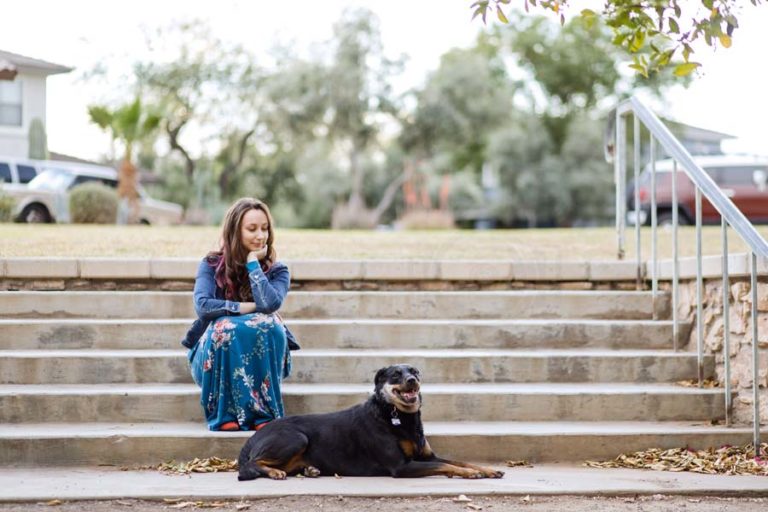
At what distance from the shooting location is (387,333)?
20.2 feet

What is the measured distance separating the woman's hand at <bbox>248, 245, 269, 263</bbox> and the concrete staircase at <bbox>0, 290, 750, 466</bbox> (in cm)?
70

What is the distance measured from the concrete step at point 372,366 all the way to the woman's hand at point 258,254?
684 mm

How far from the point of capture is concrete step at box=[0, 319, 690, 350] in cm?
600

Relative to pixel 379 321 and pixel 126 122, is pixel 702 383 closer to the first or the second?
pixel 379 321

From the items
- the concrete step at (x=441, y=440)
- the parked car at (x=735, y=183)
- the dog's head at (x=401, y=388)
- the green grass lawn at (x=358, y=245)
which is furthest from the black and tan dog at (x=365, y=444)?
the parked car at (x=735, y=183)

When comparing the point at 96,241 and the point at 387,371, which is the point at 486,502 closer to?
the point at 387,371

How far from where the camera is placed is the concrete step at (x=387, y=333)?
19.7 feet

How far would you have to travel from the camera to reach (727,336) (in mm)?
5363

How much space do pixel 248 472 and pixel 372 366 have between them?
4.60 feet

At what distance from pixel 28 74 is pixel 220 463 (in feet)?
62.2

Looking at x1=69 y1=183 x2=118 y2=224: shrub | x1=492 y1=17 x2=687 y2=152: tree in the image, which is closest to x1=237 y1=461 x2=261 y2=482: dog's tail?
x1=69 y1=183 x2=118 y2=224: shrub

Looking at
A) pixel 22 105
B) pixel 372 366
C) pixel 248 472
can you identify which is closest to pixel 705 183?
pixel 372 366

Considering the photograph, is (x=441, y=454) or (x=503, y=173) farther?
(x=503, y=173)

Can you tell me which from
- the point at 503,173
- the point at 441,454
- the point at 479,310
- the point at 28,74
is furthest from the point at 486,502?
the point at 503,173
